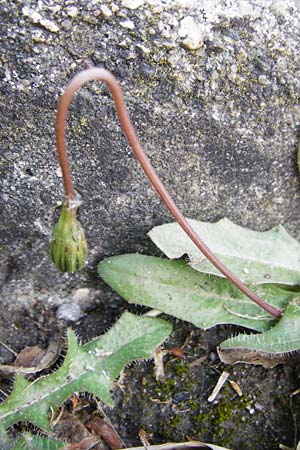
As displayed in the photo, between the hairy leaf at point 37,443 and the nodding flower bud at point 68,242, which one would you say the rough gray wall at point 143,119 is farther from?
the hairy leaf at point 37,443

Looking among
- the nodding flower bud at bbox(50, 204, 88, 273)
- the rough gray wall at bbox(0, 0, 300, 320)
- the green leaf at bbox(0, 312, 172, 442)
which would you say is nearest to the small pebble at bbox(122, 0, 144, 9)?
the rough gray wall at bbox(0, 0, 300, 320)

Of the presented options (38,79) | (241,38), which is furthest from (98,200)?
(241,38)

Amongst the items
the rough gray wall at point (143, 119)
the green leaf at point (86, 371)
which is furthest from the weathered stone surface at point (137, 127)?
the green leaf at point (86, 371)

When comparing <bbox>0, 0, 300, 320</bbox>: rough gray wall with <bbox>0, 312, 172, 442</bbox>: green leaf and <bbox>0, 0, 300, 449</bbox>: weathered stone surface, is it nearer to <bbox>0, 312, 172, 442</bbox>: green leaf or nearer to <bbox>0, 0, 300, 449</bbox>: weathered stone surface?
<bbox>0, 0, 300, 449</bbox>: weathered stone surface

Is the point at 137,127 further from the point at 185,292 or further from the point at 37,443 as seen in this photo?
the point at 37,443

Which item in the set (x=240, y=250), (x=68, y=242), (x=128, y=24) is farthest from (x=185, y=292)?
(x=128, y=24)

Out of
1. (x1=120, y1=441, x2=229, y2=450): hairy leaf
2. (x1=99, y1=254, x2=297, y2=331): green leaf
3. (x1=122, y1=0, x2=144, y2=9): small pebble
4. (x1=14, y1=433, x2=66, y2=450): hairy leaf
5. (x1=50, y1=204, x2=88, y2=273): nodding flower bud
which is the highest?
(x1=122, y1=0, x2=144, y2=9): small pebble
